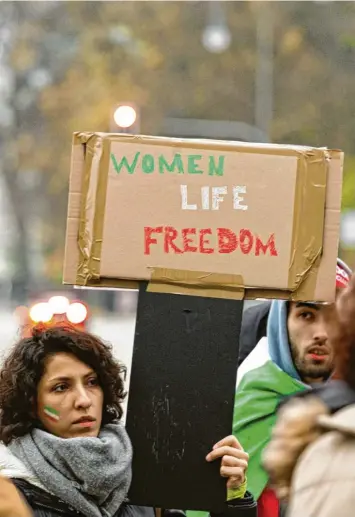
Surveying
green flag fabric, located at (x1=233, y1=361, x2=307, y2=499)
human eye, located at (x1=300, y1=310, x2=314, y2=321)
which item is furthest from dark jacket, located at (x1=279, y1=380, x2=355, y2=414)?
green flag fabric, located at (x1=233, y1=361, x2=307, y2=499)

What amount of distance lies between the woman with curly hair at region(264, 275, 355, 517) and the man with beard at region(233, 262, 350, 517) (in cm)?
186

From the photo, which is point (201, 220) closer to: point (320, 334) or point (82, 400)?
point (82, 400)

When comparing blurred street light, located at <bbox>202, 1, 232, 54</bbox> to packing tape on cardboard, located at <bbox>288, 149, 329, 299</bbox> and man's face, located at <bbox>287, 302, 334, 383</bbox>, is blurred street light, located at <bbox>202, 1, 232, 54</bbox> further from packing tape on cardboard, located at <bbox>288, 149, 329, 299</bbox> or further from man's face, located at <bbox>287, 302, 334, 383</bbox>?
packing tape on cardboard, located at <bbox>288, 149, 329, 299</bbox>

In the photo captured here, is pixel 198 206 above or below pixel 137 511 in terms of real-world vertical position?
above

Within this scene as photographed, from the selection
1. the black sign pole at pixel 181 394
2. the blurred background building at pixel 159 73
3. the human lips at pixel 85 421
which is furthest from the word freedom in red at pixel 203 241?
the blurred background building at pixel 159 73

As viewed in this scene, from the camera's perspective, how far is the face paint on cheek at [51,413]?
399cm

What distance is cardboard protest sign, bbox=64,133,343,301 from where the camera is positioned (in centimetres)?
400

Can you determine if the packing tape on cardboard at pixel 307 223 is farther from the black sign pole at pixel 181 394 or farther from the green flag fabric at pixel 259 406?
the green flag fabric at pixel 259 406

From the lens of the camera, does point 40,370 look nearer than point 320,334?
Yes

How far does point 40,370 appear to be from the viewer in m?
4.08

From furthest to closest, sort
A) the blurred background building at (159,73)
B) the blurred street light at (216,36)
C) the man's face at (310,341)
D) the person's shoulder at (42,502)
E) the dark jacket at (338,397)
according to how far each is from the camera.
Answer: the blurred street light at (216,36) → the blurred background building at (159,73) → the man's face at (310,341) → the person's shoulder at (42,502) → the dark jacket at (338,397)

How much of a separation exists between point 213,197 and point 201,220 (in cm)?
7

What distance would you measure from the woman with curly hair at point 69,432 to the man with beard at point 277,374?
2.47 feet

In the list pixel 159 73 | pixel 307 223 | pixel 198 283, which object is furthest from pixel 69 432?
pixel 159 73
